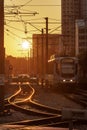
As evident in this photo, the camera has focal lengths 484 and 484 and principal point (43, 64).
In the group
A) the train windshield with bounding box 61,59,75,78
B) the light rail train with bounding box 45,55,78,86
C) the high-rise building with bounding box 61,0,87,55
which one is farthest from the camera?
the high-rise building with bounding box 61,0,87,55

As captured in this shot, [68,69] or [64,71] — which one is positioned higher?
[68,69]

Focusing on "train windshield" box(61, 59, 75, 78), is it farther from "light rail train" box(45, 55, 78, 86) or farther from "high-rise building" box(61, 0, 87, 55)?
"high-rise building" box(61, 0, 87, 55)

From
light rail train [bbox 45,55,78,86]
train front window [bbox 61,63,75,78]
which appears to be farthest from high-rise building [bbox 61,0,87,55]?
train front window [bbox 61,63,75,78]

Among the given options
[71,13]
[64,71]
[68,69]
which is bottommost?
[64,71]

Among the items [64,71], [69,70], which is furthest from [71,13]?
[64,71]

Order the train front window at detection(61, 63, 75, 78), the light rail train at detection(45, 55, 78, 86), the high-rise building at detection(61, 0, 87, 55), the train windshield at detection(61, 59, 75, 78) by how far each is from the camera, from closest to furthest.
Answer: the light rail train at detection(45, 55, 78, 86) < the train windshield at detection(61, 59, 75, 78) < the train front window at detection(61, 63, 75, 78) < the high-rise building at detection(61, 0, 87, 55)

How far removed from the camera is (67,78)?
158 ft

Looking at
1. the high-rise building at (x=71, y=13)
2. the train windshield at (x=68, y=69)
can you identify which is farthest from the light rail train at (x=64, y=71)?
the high-rise building at (x=71, y=13)

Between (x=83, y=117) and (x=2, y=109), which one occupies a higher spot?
(x=83, y=117)

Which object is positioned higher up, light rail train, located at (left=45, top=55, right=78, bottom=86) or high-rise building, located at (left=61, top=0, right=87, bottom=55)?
high-rise building, located at (left=61, top=0, right=87, bottom=55)

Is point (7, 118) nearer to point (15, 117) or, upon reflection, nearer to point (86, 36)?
point (15, 117)

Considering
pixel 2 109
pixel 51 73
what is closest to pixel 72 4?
pixel 51 73

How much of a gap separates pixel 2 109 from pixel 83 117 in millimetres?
10544

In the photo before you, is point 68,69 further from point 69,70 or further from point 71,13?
point 71,13
